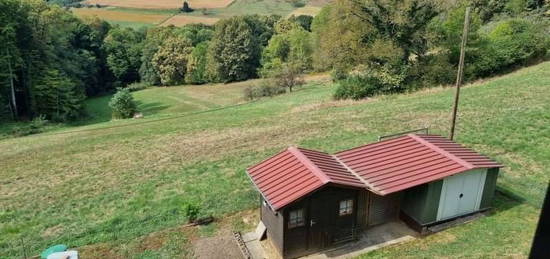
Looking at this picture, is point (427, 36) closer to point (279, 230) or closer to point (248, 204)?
point (248, 204)

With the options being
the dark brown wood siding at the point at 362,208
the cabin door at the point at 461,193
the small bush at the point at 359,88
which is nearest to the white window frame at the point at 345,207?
the dark brown wood siding at the point at 362,208

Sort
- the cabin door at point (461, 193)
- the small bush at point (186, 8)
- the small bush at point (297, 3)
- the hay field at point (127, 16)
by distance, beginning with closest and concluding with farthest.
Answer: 1. the cabin door at point (461, 193)
2. the hay field at point (127, 16)
3. the small bush at point (186, 8)
4. the small bush at point (297, 3)

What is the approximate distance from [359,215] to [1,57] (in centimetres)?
4125

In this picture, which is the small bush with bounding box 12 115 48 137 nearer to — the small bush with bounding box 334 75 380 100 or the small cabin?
the small bush with bounding box 334 75 380 100

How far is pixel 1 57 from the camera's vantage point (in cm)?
4078

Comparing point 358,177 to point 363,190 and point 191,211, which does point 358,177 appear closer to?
point 363,190

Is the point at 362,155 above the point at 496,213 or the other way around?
above

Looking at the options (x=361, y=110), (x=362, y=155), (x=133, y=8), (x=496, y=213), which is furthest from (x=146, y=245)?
(x=133, y=8)

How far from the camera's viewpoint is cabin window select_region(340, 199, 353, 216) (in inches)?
498

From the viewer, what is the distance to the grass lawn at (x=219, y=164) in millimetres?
13523

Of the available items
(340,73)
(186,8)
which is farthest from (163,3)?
(340,73)

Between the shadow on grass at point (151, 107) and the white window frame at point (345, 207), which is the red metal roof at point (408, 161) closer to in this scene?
the white window frame at point (345, 207)

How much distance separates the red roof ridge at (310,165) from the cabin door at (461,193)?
3922 mm

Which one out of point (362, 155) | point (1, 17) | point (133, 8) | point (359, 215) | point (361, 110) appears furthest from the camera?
point (133, 8)
